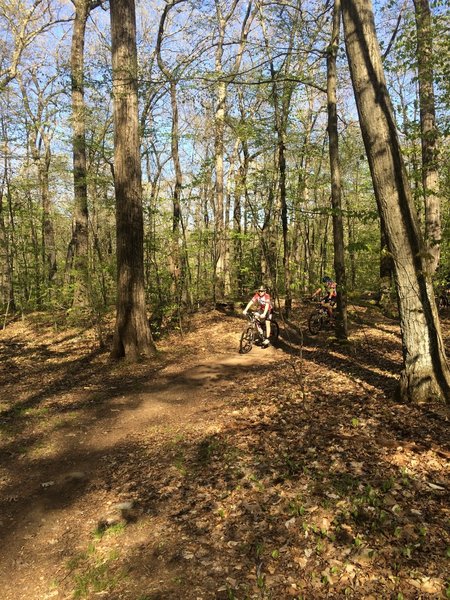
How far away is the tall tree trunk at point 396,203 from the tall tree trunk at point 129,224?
622 cm

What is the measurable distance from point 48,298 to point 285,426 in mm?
14867

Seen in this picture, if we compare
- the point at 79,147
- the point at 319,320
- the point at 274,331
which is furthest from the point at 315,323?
the point at 79,147

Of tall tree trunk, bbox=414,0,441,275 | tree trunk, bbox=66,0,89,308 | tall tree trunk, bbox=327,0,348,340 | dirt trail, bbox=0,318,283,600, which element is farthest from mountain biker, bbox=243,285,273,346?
tree trunk, bbox=66,0,89,308

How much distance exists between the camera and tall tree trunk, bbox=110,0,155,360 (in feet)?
33.1

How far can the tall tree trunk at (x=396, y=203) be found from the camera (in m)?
5.25

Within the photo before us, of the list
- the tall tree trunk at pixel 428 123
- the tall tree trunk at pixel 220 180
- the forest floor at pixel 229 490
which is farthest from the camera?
the tall tree trunk at pixel 220 180

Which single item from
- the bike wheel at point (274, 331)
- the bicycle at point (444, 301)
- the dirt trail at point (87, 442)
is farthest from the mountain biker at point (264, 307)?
the bicycle at point (444, 301)

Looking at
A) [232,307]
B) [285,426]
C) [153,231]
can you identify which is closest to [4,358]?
[153,231]

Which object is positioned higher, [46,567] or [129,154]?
[129,154]

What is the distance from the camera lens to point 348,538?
11.3ft

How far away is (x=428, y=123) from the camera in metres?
11.9

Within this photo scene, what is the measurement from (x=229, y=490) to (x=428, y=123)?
12012 millimetres

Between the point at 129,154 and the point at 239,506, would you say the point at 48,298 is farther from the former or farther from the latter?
the point at 239,506

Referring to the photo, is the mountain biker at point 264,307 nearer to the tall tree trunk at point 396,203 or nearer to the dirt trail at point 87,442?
the dirt trail at point 87,442
